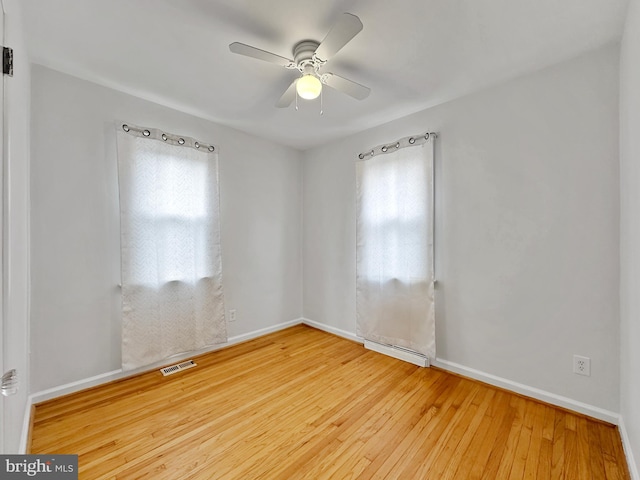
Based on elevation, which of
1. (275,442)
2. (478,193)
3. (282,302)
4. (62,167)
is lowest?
(275,442)

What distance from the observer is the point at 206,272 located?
2928 mm

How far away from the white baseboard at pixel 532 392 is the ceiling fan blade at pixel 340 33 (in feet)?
8.72

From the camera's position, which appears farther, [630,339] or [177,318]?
[177,318]

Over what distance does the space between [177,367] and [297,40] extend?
2872 millimetres

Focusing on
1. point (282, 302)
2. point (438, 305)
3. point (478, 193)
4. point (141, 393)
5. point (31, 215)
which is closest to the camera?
point (31, 215)

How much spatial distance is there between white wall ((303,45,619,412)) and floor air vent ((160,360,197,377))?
7.85ft

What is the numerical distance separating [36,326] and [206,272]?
1.28 metres

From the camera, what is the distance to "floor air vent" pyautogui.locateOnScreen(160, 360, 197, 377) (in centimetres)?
256

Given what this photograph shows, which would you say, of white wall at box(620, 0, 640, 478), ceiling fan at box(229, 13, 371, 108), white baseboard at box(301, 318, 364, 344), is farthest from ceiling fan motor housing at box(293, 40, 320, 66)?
white baseboard at box(301, 318, 364, 344)

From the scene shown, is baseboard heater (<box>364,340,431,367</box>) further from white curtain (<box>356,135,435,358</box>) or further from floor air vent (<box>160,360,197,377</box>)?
floor air vent (<box>160,360,197,377</box>)

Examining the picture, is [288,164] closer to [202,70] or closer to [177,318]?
[202,70]

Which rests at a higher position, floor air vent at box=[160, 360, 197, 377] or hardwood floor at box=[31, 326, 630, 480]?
floor air vent at box=[160, 360, 197, 377]

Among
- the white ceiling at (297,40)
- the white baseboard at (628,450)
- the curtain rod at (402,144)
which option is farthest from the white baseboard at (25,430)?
the curtain rod at (402,144)

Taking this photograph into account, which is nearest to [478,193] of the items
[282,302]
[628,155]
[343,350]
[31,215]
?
[628,155]
